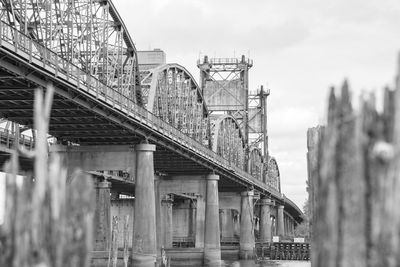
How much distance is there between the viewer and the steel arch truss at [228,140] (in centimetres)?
13200

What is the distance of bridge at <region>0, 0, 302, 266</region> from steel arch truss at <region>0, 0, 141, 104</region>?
11cm

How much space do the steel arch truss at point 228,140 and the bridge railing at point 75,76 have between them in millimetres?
42486

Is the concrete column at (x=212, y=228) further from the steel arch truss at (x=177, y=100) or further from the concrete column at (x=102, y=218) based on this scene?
the concrete column at (x=102, y=218)

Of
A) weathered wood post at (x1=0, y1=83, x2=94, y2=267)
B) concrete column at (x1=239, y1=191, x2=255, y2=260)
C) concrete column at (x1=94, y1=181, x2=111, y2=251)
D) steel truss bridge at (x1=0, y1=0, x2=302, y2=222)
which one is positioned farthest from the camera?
concrete column at (x1=239, y1=191, x2=255, y2=260)

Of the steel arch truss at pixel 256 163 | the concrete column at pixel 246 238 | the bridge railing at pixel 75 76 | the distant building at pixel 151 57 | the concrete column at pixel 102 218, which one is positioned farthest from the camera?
the steel arch truss at pixel 256 163

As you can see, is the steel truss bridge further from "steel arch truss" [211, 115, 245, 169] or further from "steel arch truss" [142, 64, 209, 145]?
"steel arch truss" [211, 115, 245, 169]

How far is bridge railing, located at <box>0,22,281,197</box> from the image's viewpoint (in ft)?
145

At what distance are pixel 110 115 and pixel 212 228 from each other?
44.4m

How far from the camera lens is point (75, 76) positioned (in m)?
53.9

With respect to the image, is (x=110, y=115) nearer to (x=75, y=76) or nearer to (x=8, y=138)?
(x=75, y=76)

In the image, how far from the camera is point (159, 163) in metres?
99.3

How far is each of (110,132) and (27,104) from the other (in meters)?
14.6

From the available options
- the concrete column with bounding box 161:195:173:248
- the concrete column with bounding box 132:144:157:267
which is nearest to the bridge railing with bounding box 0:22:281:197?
the concrete column with bounding box 132:144:157:267

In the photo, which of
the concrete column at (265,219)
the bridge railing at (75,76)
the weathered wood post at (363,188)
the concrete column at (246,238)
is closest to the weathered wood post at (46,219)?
the weathered wood post at (363,188)
